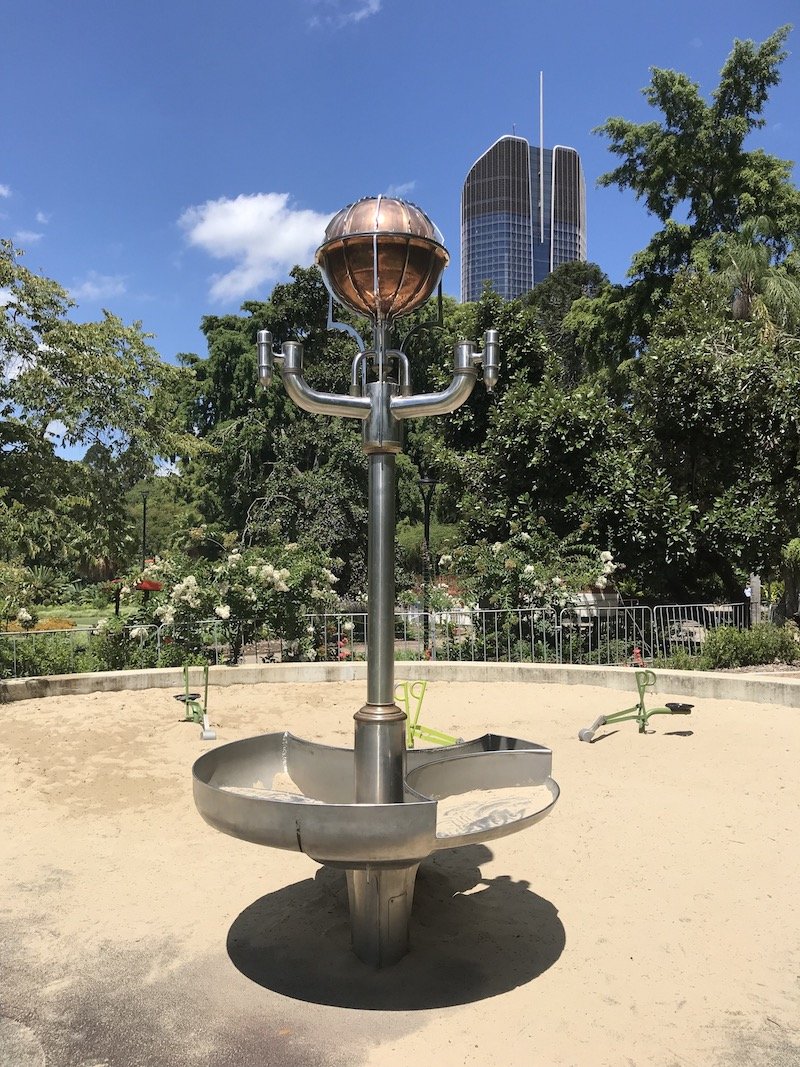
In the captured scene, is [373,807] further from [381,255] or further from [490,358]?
[381,255]

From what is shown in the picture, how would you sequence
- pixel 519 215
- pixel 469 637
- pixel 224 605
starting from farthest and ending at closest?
1. pixel 519 215
2. pixel 469 637
3. pixel 224 605

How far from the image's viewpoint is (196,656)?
11.6 m

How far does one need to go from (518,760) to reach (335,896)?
1.41 metres

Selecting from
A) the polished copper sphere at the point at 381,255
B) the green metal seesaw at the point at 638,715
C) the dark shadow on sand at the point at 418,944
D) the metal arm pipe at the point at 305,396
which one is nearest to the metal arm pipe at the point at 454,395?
the metal arm pipe at the point at 305,396

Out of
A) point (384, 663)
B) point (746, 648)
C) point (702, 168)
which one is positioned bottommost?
point (746, 648)

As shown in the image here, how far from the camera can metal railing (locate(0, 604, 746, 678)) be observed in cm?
1148

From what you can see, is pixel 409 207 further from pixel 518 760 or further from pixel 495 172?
pixel 495 172

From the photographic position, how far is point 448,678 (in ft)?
36.4

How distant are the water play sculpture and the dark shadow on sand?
17 centimetres

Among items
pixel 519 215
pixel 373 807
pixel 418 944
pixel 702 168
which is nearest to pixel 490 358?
pixel 373 807

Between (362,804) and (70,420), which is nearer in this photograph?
(362,804)

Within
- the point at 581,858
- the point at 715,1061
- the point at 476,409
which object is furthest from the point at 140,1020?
the point at 476,409

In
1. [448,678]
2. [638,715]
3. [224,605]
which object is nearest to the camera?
[638,715]

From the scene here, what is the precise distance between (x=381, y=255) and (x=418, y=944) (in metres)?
3.15
